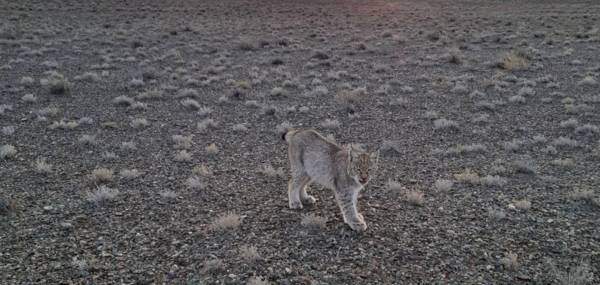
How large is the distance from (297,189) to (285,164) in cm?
253

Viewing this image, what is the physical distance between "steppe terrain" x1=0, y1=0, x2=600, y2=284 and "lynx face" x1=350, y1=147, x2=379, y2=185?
1117 mm

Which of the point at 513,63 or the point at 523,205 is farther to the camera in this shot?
the point at 513,63

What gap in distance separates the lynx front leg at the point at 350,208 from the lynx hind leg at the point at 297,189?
86 centimetres

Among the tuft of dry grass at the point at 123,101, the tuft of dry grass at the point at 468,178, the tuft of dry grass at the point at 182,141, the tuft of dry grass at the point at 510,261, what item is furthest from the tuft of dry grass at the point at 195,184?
the tuft of dry grass at the point at 123,101

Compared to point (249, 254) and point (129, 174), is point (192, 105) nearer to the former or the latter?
point (129, 174)

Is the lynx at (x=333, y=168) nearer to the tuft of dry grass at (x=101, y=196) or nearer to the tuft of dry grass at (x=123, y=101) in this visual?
the tuft of dry grass at (x=101, y=196)

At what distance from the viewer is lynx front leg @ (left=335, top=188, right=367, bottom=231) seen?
22.0 ft

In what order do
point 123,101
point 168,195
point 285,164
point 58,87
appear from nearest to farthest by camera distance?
1. point 168,195
2. point 285,164
3. point 123,101
4. point 58,87

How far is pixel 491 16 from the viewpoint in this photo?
43.4m

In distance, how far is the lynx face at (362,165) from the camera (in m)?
6.11

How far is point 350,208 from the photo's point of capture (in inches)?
267

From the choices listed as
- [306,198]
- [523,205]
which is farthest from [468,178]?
[306,198]

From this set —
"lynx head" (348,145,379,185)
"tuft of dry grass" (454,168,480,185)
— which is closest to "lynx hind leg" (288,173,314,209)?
"lynx head" (348,145,379,185)

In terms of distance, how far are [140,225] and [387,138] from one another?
713cm
